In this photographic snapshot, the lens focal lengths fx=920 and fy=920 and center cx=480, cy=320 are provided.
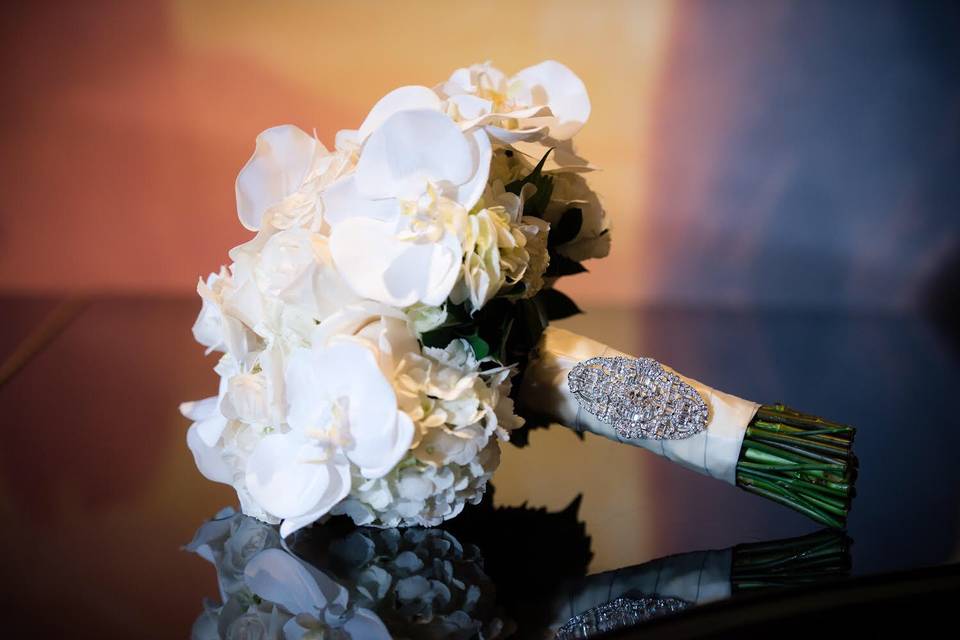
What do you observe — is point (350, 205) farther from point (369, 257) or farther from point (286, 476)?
point (286, 476)

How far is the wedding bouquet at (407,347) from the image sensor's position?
1.89 feet

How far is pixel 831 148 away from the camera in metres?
1.56

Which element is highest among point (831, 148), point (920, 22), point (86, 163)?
point (920, 22)

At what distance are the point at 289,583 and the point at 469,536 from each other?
0.14 m

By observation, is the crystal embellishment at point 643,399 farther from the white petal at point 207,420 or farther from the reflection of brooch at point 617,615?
the white petal at point 207,420

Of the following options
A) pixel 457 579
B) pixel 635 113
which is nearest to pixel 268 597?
pixel 457 579

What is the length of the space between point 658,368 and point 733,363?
20.8 inches

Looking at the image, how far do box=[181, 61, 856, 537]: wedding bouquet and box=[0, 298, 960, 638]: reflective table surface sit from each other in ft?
0.13

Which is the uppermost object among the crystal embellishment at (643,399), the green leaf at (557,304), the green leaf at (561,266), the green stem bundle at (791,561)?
the green leaf at (561,266)

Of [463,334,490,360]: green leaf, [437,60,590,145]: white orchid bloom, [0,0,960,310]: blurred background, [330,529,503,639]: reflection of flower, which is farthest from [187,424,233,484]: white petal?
[0,0,960,310]: blurred background

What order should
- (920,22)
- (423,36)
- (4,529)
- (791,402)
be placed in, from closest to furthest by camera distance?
1. (4,529)
2. (791,402)
3. (920,22)
4. (423,36)

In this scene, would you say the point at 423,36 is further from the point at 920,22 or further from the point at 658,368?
the point at 658,368

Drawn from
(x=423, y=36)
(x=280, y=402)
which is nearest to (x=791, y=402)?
(x=280, y=402)

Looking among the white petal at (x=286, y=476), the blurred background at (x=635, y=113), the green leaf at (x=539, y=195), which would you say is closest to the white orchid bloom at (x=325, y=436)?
the white petal at (x=286, y=476)
